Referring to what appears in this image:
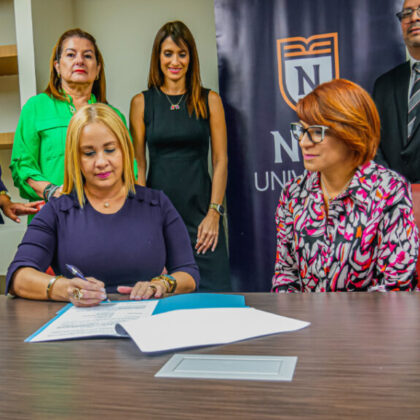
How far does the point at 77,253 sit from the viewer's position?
1.70m

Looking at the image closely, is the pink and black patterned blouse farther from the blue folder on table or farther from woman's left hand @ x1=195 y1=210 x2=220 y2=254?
woman's left hand @ x1=195 y1=210 x2=220 y2=254

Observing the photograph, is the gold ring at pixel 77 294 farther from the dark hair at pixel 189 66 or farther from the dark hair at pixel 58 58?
the dark hair at pixel 189 66

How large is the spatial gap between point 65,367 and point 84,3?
11.6 feet

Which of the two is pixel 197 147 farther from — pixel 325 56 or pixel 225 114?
pixel 325 56

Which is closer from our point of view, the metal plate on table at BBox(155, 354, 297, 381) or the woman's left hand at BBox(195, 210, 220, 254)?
the metal plate on table at BBox(155, 354, 297, 381)

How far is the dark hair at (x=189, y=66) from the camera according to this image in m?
2.83

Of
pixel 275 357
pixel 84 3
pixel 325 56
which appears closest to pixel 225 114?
pixel 325 56

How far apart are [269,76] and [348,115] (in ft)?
5.10

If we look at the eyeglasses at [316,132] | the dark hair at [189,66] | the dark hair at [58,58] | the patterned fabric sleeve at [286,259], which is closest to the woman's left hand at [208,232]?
the dark hair at [189,66]

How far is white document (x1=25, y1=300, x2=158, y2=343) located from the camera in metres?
1.02

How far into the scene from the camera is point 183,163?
2.89m

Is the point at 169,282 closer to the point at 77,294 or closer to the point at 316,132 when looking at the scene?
the point at 77,294

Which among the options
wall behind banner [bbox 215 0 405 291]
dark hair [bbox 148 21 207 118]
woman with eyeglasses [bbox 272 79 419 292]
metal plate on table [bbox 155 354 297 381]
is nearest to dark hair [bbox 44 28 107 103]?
dark hair [bbox 148 21 207 118]

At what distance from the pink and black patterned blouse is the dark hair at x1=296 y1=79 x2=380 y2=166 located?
0.29ft
